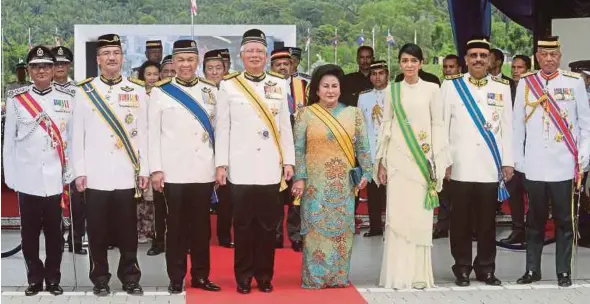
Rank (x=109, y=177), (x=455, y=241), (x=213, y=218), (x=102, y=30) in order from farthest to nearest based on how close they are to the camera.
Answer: (x=102, y=30) < (x=213, y=218) < (x=455, y=241) < (x=109, y=177)

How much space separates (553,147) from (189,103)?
2523mm

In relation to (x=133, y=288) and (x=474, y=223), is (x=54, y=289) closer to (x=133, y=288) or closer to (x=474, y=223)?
(x=133, y=288)

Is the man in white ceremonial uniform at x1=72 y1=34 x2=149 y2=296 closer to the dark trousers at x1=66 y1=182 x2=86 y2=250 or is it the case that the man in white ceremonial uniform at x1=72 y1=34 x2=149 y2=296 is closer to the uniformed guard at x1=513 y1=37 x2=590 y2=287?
the dark trousers at x1=66 y1=182 x2=86 y2=250

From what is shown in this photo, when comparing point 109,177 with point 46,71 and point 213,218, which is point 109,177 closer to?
point 46,71

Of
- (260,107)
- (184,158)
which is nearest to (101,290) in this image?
(184,158)

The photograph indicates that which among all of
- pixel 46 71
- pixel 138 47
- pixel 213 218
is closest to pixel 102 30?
pixel 138 47

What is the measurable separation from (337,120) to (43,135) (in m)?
1.92

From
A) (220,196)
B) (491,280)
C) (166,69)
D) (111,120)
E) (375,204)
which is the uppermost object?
(166,69)

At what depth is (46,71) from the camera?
6.00m

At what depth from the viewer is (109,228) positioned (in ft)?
19.7

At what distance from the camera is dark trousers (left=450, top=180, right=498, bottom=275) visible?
20.7 ft

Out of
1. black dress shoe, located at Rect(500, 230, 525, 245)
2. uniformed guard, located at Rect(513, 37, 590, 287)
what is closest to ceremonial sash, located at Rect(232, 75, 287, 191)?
uniformed guard, located at Rect(513, 37, 590, 287)

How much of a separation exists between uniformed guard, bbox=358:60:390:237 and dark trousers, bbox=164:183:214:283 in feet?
9.04

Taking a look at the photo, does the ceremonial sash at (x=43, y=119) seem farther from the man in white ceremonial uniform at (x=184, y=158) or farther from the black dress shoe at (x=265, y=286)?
the black dress shoe at (x=265, y=286)
